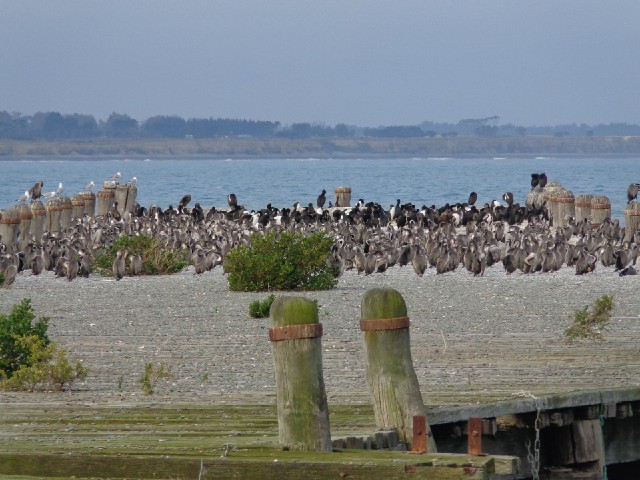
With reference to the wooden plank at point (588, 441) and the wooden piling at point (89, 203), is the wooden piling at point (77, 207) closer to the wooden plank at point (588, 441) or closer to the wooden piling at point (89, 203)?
the wooden piling at point (89, 203)

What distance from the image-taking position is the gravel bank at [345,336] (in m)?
10.7

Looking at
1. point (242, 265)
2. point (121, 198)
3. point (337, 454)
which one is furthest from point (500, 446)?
point (121, 198)

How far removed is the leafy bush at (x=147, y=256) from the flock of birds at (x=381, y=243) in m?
0.26

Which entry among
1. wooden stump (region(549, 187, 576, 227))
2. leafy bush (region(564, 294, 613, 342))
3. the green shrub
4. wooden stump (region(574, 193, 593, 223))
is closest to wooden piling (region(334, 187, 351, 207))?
wooden stump (region(549, 187, 576, 227))

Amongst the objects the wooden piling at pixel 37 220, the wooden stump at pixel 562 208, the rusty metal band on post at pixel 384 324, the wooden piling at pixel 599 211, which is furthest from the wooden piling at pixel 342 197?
the rusty metal band on post at pixel 384 324

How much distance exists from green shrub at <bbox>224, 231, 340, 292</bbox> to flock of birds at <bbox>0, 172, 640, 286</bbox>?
43.2 inches

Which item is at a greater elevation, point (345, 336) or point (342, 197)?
point (345, 336)

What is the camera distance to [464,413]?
30.0ft

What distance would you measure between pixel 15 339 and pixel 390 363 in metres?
4.84

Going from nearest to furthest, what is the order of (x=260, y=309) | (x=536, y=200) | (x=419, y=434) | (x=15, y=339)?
1. (x=419, y=434)
2. (x=15, y=339)
3. (x=260, y=309)
4. (x=536, y=200)

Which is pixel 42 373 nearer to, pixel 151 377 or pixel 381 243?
pixel 151 377

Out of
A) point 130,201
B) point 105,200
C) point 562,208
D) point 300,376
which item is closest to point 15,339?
point 300,376

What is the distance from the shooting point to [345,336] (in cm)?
1450

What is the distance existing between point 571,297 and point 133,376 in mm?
9239
